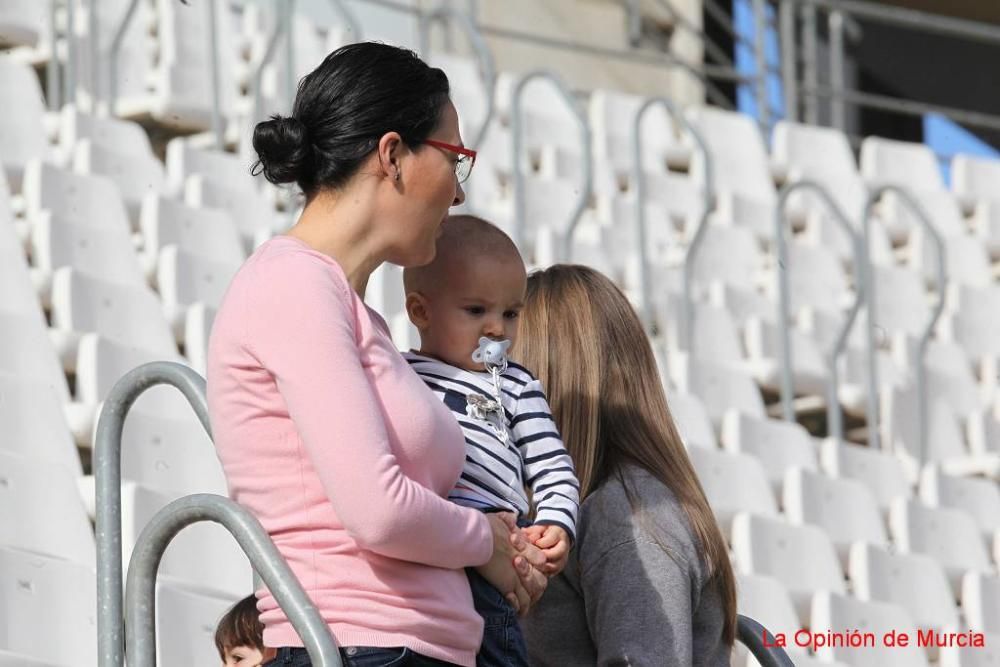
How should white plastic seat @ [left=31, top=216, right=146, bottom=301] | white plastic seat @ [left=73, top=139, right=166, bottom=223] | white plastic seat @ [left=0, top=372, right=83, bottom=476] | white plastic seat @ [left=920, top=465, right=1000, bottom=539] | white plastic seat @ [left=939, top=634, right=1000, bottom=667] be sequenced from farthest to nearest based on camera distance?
white plastic seat @ [left=920, top=465, right=1000, bottom=539] → white plastic seat @ [left=73, top=139, right=166, bottom=223] → white plastic seat @ [left=939, top=634, right=1000, bottom=667] → white plastic seat @ [left=31, top=216, right=146, bottom=301] → white plastic seat @ [left=0, top=372, right=83, bottom=476]

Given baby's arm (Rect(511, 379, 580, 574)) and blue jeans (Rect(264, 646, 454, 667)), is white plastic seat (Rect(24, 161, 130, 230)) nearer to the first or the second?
baby's arm (Rect(511, 379, 580, 574))

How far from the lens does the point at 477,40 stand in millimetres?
6555

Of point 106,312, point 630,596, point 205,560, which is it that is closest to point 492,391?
point 630,596

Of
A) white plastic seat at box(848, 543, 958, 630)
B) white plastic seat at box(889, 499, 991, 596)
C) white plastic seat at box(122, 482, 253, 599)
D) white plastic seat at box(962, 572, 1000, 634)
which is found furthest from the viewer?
white plastic seat at box(889, 499, 991, 596)

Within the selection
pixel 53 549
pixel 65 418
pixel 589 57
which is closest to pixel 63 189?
pixel 65 418

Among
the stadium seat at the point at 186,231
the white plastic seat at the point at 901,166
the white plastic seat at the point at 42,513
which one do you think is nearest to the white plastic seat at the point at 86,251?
the stadium seat at the point at 186,231

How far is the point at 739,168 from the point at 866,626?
3.47 m

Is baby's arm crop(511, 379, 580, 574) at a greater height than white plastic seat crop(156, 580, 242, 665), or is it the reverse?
baby's arm crop(511, 379, 580, 574)

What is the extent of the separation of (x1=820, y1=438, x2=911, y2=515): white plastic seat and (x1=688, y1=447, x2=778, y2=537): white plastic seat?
0.61 metres

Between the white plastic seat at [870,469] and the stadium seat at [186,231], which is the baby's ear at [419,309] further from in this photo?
the white plastic seat at [870,469]

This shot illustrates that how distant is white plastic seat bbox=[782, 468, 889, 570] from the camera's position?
16.3ft

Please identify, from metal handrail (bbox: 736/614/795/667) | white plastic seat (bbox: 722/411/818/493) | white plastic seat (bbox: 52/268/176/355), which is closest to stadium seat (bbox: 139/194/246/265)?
white plastic seat (bbox: 52/268/176/355)

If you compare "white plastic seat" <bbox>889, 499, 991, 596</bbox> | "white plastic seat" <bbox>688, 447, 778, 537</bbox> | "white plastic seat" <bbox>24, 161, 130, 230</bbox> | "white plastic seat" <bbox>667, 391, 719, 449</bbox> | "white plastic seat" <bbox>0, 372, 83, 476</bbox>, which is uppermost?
"white plastic seat" <bbox>24, 161, 130, 230</bbox>

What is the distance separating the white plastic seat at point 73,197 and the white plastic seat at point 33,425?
3.84 feet
